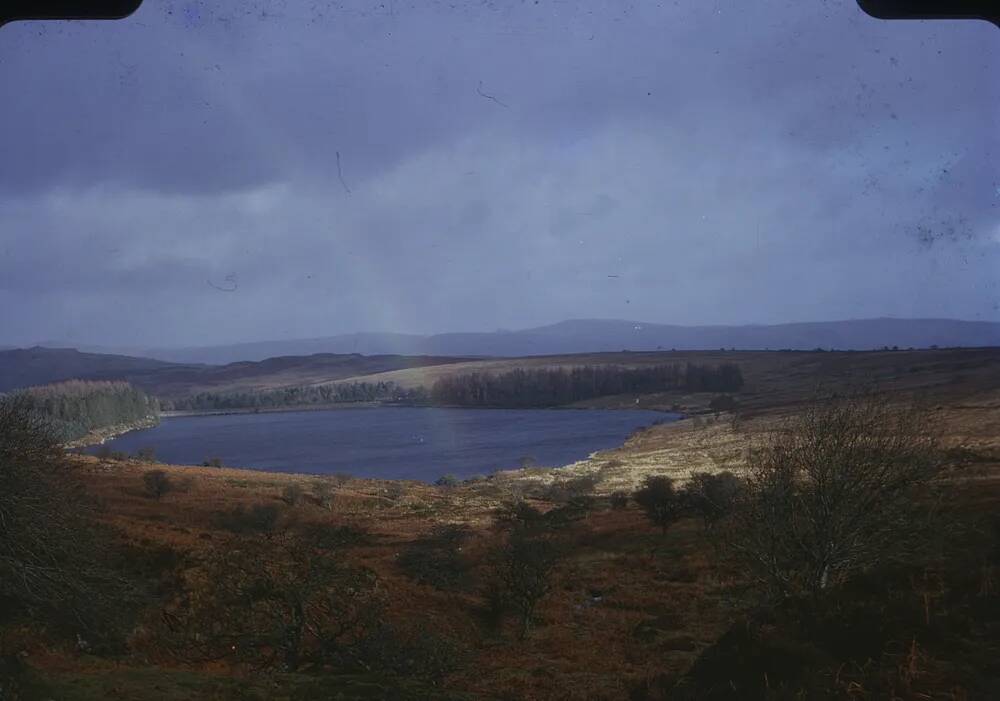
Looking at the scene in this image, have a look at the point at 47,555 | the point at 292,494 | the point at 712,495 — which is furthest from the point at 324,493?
the point at 712,495

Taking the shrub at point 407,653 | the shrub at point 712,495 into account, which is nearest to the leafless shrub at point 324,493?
the shrub at point 407,653

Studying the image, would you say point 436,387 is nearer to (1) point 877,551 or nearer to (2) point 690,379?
(2) point 690,379

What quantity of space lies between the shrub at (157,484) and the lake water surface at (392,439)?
1104 millimetres

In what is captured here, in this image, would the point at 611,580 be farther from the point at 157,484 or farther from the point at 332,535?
the point at 157,484

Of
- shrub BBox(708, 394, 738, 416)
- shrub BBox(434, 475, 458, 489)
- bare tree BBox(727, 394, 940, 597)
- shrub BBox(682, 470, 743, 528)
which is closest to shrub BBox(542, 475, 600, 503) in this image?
shrub BBox(682, 470, 743, 528)

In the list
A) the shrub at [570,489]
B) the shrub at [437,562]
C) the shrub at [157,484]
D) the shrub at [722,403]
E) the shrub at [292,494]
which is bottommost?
the shrub at [437,562]

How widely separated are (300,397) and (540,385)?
5.51 m

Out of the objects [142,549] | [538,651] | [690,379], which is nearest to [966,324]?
[690,379]

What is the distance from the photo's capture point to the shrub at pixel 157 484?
6195mm

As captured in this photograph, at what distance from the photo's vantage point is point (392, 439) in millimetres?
10672

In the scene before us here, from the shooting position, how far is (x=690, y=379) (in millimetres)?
9680

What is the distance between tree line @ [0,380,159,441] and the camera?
19.1 ft

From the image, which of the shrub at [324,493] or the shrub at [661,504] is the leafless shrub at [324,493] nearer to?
the shrub at [324,493]

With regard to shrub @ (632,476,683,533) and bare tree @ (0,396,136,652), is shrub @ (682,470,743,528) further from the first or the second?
bare tree @ (0,396,136,652)
